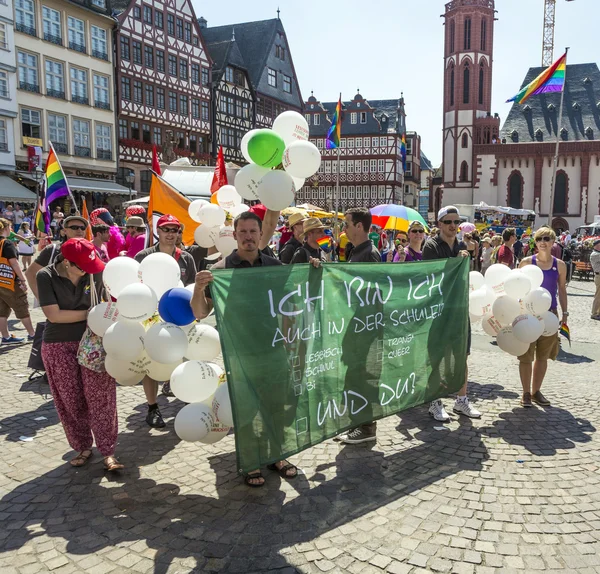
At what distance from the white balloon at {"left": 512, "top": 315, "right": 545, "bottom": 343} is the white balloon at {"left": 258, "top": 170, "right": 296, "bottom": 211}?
2751 millimetres

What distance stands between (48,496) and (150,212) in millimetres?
3212

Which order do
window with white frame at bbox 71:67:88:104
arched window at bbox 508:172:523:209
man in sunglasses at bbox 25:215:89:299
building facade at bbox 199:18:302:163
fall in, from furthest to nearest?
arched window at bbox 508:172:523:209 → building facade at bbox 199:18:302:163 → window with white frame at bbox 71:67:88:104 → man in sunglasses at bbox 25:215:89:299

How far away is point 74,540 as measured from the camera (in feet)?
11.4

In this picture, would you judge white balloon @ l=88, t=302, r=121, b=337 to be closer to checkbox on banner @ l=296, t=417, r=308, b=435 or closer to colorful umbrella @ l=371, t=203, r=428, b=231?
checkbox on banner @ l=296, t=417, r=308, b=435

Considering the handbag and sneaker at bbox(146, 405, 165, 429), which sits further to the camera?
sneaker at bbox(146, 405, 165, 429)

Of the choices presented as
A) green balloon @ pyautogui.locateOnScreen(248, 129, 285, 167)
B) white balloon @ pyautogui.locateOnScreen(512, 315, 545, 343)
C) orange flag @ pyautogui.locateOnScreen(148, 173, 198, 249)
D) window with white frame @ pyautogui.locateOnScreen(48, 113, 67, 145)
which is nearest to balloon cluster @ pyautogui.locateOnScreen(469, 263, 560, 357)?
white balloon @ pyautogui.locateOnScreen(512, 315, 545, 343)

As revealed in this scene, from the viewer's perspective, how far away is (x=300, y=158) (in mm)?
4867

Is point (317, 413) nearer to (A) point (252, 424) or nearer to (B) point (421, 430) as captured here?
(A) point (252, 424)

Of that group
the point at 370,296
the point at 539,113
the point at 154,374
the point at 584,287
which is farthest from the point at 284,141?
the point at 539,113

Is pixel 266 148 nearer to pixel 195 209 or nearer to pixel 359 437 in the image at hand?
pixel 195 209

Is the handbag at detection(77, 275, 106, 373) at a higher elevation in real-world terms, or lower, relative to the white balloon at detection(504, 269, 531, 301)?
lower

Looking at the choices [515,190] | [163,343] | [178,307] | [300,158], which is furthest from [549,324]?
[515,190]

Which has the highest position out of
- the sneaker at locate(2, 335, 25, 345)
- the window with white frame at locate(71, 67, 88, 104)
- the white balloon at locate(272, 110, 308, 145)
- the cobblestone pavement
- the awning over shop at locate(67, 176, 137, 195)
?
the window with white frame at locate(71, 67, 88, 104)

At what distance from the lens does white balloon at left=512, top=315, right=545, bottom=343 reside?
567 cm
